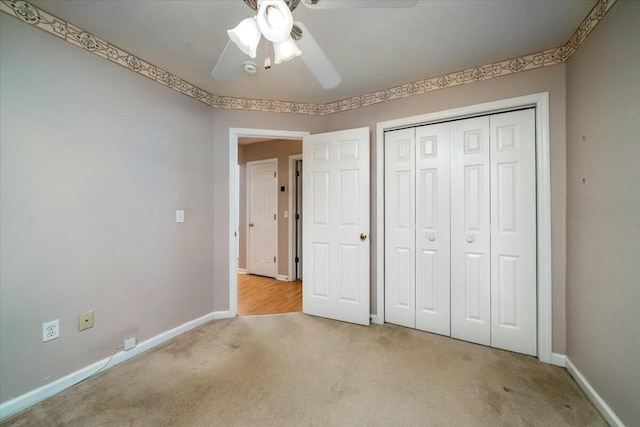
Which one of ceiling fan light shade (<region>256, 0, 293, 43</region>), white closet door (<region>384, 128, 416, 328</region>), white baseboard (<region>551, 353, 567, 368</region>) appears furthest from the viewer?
white closet door (<region>384, 128, 416, 328</region>)

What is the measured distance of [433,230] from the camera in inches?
92.4

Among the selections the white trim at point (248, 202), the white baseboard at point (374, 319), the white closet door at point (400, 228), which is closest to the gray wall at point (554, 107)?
the white closet door at point (400, 228)

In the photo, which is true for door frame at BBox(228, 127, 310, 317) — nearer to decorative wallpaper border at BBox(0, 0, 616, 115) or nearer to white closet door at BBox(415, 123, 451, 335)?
decorative wallpaper border at BBox(0, 0, 616, 115)

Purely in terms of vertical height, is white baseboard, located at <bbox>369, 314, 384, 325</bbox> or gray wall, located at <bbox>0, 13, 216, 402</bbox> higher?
gray wall, located at <bbox>0, 13, 216, 402</bbox>

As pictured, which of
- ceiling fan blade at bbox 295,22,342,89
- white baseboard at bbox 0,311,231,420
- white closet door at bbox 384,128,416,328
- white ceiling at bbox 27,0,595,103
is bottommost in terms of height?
white baseboard at bbox 0,311,231,420

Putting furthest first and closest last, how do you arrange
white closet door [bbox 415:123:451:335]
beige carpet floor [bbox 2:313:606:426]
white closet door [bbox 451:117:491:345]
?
white closet door [bbox 415:123:451:335] < white closet door [bbox 451:117:491:345] < beige carpet floor [bbox 2:313:606:426]

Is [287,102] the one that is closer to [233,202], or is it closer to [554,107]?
[233,202]

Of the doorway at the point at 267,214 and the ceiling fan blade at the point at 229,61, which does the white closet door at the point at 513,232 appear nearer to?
the ceiling fan blade at the point at 229,61

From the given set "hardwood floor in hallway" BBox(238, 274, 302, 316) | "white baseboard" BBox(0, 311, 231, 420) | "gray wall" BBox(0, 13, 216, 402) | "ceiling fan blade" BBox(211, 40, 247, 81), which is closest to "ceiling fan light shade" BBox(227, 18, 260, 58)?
"ceiling fan blade" BBox(211, 40, 247, 81)

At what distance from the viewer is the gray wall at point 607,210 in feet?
4.07

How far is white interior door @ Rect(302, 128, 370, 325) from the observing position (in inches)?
100

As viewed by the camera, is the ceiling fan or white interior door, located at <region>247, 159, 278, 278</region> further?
white interior door, located at <region>247, 159, 278, 278</region>

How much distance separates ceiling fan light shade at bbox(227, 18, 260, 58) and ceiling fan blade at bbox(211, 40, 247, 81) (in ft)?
0.48

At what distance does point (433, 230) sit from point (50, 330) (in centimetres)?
291
